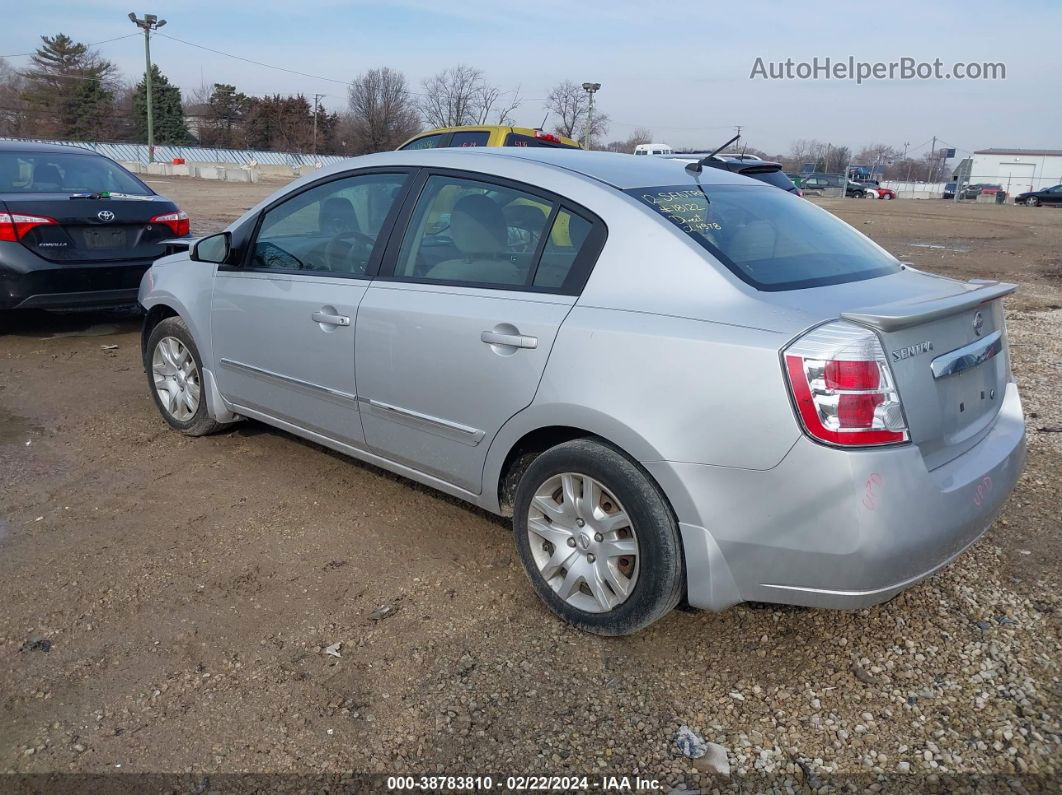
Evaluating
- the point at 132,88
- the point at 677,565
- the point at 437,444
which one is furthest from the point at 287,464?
the point at 132,88

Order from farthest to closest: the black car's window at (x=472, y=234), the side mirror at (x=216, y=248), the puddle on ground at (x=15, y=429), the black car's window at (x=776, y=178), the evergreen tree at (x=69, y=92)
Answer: the evergreen tree at (x=69, y=92) < the black car's window at (x=776, y=178) < the puddle on ground at (x=15, y=429) < the side mirror at (x=216, y=248) < the black car's window at (x=472, y=234)

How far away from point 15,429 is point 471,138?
7.86 m

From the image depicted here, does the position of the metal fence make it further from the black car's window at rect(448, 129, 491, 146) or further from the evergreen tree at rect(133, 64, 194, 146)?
the black car's window at rect(448, 129, 491, 146)

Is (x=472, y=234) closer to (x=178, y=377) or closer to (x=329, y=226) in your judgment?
(x=329, y=226)

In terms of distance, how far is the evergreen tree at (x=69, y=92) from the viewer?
7231cm

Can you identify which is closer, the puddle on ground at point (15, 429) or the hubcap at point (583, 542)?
the hubcap at point (583, 542)

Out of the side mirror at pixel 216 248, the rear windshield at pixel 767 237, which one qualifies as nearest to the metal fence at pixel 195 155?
the side mirror at pixel 216 248

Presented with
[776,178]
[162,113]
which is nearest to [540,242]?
[776,178]

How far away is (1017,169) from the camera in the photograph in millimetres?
83250

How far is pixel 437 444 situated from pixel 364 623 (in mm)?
770

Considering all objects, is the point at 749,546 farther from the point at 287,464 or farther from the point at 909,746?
the point at 287,464

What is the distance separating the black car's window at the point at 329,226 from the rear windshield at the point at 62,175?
3941 mm

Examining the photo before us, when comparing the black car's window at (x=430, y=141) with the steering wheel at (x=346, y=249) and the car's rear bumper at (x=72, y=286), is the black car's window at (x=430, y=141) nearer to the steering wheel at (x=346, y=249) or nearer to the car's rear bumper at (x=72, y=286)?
Answer: the car's rear bumper at (x=72, y=286)

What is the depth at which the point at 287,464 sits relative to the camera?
4746 millimetres
